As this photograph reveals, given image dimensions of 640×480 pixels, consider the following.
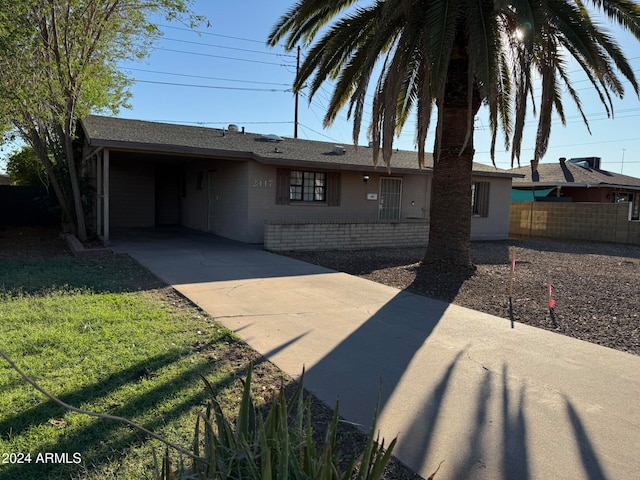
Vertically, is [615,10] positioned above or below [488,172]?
above

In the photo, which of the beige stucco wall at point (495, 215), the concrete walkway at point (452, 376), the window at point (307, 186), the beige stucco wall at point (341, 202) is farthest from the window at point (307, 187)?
the concrete walkway at point (452, 376)

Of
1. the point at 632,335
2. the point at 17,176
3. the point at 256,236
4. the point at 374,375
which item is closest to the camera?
the point at 374,375

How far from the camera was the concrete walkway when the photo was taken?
309 cm

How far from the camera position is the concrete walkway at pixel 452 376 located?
10.1ft

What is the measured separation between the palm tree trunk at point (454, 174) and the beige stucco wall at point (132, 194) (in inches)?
520

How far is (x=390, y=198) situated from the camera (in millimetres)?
17766

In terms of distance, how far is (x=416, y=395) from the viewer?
3.93 m

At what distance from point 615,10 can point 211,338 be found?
913 centimetres

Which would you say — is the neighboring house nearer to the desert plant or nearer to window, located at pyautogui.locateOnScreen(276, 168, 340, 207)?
window, located at pyautogui.locateOnScreen(276, 168, 340, 207)

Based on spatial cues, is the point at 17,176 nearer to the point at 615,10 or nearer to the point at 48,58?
the point at 48,58

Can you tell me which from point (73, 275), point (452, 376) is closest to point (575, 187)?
point (452, 376)

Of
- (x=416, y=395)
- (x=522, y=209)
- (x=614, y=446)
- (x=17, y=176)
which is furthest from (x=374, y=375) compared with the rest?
(x=17, y=176)

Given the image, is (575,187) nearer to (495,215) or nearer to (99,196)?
(495,215)

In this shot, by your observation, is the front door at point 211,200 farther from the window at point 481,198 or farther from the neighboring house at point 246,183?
the window at point 481,198
